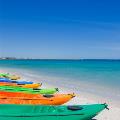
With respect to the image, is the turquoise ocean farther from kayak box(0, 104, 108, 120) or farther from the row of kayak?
kayak box(0, 104, 108, 120)

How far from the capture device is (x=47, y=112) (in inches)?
346

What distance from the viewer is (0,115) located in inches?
320

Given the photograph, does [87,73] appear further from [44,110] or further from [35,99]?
[44,110]

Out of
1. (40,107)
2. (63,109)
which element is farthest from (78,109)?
(40,107)

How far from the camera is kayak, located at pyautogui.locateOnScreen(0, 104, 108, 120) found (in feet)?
27.0

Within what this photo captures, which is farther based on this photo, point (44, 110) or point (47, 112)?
point (44, 110)

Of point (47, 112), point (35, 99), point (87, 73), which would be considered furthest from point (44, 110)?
point (87, 73)

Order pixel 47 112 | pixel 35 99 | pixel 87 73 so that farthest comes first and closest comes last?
pixel 87 73 < pixel 35 99 < pixel 47 112

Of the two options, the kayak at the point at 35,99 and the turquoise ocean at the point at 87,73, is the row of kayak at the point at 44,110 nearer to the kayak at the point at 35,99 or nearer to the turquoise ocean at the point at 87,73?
the kayak at the point at 35,99

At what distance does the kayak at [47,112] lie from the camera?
27.0 ft

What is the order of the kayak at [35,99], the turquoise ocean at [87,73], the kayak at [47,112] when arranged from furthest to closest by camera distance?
1. the turquoise ocean at [87,73]
2. the kayak at [35,99]
3. the kayak at [47,112]

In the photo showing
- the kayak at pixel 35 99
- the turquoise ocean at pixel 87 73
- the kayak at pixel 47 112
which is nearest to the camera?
the kayak at pixel 47 112

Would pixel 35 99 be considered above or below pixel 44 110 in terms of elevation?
above

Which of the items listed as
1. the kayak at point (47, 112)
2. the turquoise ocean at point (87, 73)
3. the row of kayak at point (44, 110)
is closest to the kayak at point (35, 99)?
the row of kayak at point (44, 110)
